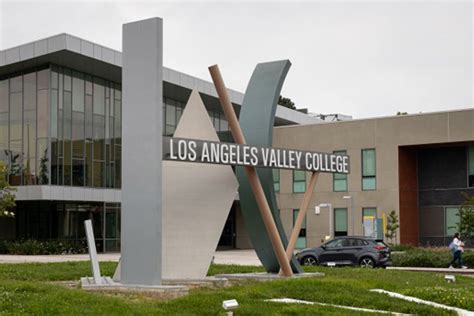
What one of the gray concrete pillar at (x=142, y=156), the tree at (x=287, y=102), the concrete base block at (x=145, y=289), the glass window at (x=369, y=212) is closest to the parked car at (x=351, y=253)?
the gray concrete pillar at (x=142, y=156)

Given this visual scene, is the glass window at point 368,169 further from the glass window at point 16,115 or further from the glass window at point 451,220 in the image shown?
the glass window at point 16,115

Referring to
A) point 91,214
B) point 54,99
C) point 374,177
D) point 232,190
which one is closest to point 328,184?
point 374,177

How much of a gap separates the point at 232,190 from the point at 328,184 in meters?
32.3

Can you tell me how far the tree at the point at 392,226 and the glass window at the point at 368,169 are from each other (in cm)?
262

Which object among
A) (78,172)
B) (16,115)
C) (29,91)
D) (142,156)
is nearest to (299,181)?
(78,172)

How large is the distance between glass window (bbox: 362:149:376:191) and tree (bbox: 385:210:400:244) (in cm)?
262

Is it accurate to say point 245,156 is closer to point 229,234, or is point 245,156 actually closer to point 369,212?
point 369,212

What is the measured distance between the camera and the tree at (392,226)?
45456mm

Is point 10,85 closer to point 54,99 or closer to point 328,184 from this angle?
point 54,99

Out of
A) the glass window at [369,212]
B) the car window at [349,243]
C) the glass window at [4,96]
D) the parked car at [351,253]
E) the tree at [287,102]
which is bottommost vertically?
the parked car at [351,253]

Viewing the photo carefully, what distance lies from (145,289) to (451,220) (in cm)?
3482

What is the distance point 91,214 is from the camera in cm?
4788

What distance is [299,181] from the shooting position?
5350cm

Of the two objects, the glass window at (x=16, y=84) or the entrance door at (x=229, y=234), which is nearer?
the glass window at (x=16, y=84)
